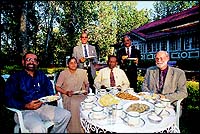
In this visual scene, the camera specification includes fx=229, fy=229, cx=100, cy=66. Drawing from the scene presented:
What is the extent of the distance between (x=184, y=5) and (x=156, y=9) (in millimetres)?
2885

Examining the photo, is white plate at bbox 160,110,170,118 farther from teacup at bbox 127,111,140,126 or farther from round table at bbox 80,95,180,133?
teacup at bbox 127,111,140,126

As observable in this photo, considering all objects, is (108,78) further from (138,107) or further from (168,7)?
(168,7)

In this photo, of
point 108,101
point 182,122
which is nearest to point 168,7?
point 182,122

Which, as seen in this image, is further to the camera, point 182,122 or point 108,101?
point 182,122

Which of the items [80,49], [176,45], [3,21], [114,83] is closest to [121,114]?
[114,83]

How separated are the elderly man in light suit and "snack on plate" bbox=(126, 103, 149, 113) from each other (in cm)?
81

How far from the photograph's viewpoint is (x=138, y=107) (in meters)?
2.47

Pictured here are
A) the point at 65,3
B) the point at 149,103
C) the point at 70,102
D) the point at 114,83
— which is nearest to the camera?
the point at 149,103

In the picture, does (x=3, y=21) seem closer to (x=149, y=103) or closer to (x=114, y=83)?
(x=114, y=83)

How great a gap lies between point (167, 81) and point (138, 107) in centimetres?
108

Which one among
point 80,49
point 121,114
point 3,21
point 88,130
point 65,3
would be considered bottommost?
point 88,130

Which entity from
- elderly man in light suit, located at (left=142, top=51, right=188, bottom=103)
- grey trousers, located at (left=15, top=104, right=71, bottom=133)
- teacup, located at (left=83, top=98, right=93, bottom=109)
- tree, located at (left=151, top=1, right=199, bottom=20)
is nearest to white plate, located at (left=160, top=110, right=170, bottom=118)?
teacup, located at (left=83, top=98, right=93, bottom=109)

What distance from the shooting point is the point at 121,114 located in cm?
227

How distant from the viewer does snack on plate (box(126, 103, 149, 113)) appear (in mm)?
2406
